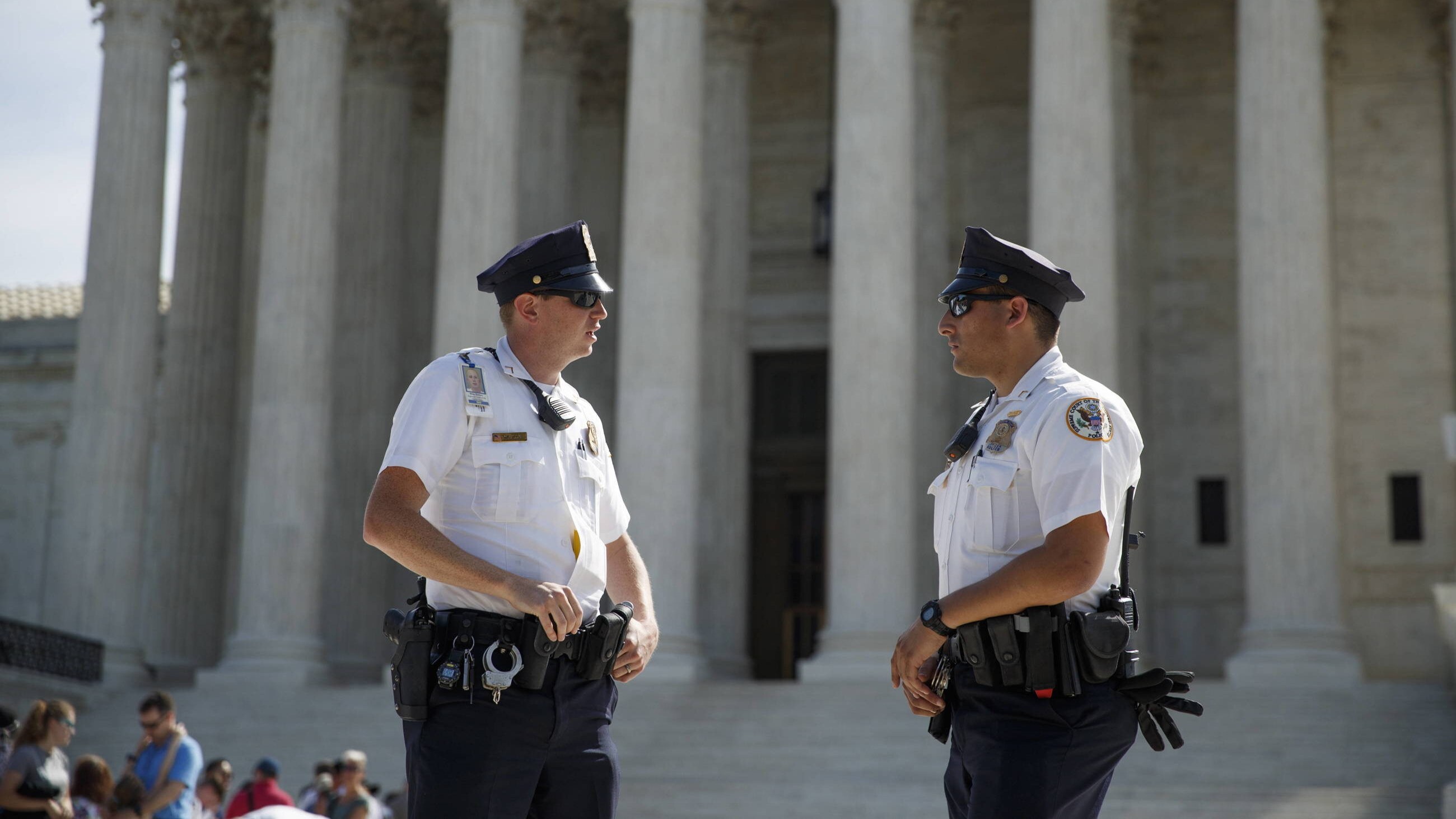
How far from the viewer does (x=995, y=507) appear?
650cm

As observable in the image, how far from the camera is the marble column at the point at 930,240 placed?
38469 mm

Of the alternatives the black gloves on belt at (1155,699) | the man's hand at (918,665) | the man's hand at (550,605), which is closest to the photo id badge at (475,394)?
the man's hand at (550,605)

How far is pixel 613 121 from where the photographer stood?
4509 centimetres

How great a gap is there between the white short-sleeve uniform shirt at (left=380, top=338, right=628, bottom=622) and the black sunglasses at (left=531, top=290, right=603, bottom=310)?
31 centimetres

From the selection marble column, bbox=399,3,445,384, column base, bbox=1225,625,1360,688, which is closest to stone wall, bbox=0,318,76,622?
marble column, bbox=399,3,445,384

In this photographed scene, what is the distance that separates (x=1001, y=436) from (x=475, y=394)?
1.91 metres

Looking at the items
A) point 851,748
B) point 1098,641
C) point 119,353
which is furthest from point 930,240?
A: point 1098,641

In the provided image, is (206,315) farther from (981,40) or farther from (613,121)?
(981,40)

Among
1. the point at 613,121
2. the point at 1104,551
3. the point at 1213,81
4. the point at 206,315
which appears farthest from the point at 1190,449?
the point at 1104,551

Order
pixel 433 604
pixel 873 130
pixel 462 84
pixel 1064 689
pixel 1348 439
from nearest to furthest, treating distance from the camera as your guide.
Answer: pixel 1064 689 → pixel 433 604 → pixel 873 130 → pixel 462 84 → pixel 1348 439

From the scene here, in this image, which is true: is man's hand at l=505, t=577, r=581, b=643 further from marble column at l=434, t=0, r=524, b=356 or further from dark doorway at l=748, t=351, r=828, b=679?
dark doorway at l=748, t=351, r=828, b=679

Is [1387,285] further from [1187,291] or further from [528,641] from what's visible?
[528,641]

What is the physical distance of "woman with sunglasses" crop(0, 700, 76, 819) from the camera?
14.6m

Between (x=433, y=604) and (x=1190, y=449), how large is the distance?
36.9 meters
